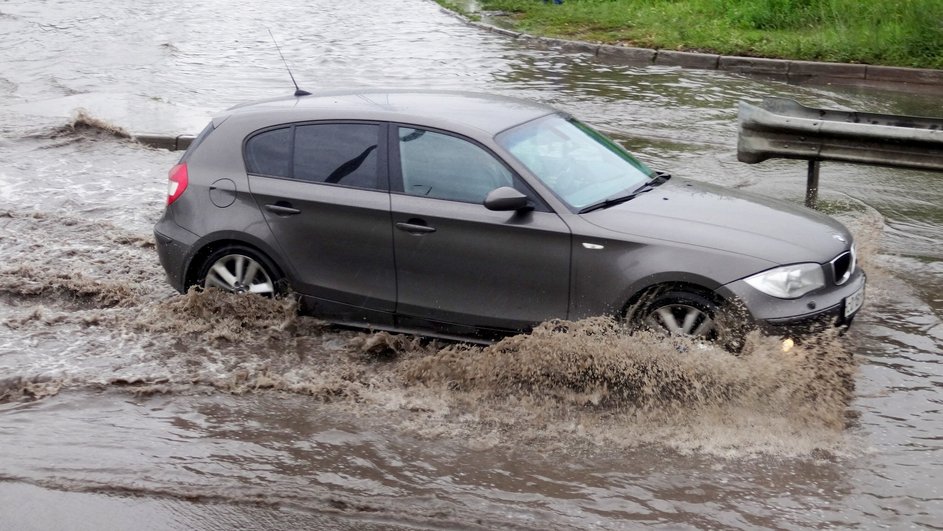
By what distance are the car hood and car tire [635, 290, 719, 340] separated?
1.00ft

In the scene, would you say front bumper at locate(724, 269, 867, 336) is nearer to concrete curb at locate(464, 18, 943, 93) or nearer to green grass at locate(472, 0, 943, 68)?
concrete curb at locate(464, 18, 943, 93)

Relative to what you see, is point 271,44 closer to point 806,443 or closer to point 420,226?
point 420,226

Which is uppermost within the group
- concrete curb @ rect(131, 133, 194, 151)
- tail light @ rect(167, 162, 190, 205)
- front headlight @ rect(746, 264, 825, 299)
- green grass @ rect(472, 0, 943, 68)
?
green grass @ rect(472, 0, 943, 68)

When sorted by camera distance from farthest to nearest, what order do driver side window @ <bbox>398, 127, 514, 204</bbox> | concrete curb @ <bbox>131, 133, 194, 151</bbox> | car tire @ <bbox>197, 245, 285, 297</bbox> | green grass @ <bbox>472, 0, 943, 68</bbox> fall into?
1. green grass @ <bbox>472, 0, 943, 68</bbox>
2. concrete curb @ <bbox>131, 133, 194, 151</bbox>
3. car tire @ <bbox>197, 245, 285, 297</bbox>
4. driver side window @ <bbox>398, 127, 514, 204</bbox>

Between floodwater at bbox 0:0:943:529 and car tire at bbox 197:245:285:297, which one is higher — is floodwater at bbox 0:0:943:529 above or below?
below

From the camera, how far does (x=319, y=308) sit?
7.09 metres

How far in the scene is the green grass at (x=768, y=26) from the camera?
655 inches

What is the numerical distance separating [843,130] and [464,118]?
13.2ft

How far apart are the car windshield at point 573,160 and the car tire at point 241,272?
1.72 metres

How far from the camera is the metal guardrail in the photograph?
364 inches

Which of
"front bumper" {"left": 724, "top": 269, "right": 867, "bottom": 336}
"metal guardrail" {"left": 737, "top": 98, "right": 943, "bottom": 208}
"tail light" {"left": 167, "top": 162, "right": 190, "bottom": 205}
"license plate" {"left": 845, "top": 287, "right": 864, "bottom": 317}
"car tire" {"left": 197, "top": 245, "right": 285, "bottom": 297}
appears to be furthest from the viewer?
"metal guardrail" {"left": 737, "top": 98, "right": 943, "bottom": 208}

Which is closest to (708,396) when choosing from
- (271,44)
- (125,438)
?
(125,438)

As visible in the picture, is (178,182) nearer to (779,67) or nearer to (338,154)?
(338,154)

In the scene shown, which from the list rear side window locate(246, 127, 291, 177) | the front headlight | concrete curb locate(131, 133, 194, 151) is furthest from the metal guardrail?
concrete curb locate(131, 133, 194, 151)
